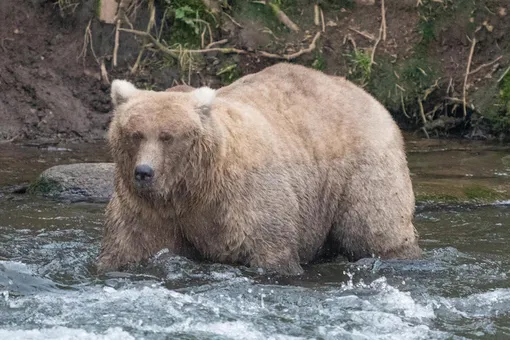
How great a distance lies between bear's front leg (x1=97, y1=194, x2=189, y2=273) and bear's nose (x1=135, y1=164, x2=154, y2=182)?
0.60 metres

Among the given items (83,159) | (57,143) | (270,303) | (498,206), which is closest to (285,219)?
(270,303)

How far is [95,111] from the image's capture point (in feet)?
43.4

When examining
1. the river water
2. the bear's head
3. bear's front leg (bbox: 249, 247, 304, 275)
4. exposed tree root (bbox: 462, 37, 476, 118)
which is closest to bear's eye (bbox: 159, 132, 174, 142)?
the bear's head

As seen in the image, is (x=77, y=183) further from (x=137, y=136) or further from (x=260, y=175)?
(x=137, y=136)

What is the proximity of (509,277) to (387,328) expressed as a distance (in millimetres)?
1797

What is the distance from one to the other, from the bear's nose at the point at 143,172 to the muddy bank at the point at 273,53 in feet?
21.4

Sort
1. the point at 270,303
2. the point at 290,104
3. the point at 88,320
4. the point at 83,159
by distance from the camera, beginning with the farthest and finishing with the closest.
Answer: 1. the point at 83,159
2. the point at 290,104
3. the point at 270,303
4. the point at 88,320

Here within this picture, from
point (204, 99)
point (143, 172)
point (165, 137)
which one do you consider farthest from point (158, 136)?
point (204, 99)

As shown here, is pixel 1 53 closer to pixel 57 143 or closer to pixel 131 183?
pixel 57 143

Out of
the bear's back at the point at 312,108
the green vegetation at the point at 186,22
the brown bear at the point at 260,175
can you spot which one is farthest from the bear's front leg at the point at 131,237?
the green vegetation at the point at 186,22

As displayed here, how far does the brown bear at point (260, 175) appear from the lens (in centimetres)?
686

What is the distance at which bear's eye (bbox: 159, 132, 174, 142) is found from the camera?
6.69 m

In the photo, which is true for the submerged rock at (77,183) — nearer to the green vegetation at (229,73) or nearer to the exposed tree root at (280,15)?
the green vegetation at (229,73)

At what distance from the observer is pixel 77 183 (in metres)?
10.5
